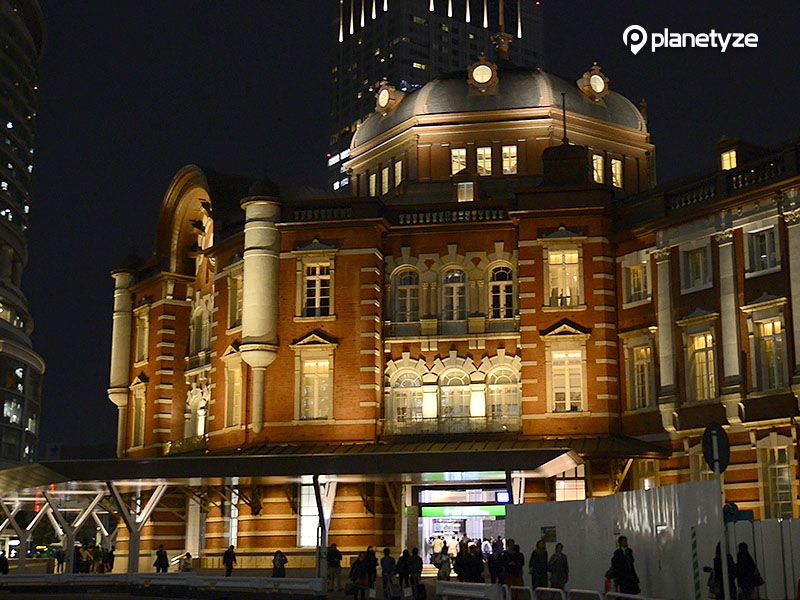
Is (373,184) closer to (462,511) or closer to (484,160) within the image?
(484,160)

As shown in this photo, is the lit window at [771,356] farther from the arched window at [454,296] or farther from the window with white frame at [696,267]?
the arched window at [454,296]

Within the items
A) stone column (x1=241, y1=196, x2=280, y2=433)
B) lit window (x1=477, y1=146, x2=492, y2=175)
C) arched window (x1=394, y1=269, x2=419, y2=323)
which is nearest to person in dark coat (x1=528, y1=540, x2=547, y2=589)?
stone column (x1=241, y1=196, x2=280, y2=433)

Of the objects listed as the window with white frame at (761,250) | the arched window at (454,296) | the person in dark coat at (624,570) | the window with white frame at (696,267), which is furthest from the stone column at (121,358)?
the person in dark coat at (624,570)

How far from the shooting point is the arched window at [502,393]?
44438mm

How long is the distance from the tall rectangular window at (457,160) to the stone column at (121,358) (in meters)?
15.8

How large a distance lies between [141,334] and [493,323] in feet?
58.3

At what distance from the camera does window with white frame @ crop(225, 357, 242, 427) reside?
4675 centimetres

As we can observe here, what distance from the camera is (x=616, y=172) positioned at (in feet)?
171

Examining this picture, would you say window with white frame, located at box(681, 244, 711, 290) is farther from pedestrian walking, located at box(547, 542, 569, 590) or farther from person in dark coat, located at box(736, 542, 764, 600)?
person in dark coat, located at box(736, 542, 764, 600)

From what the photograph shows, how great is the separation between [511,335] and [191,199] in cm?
1705

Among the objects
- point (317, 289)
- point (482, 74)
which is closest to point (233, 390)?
point (317, 289)

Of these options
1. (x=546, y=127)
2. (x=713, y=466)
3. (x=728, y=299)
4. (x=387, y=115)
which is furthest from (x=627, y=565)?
(x=387, y=115)

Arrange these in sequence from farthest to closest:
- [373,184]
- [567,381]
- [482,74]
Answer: [373,184]
[482,74]
[567,381]

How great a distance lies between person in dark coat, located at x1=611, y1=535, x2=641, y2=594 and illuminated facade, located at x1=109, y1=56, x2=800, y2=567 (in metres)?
15.9
